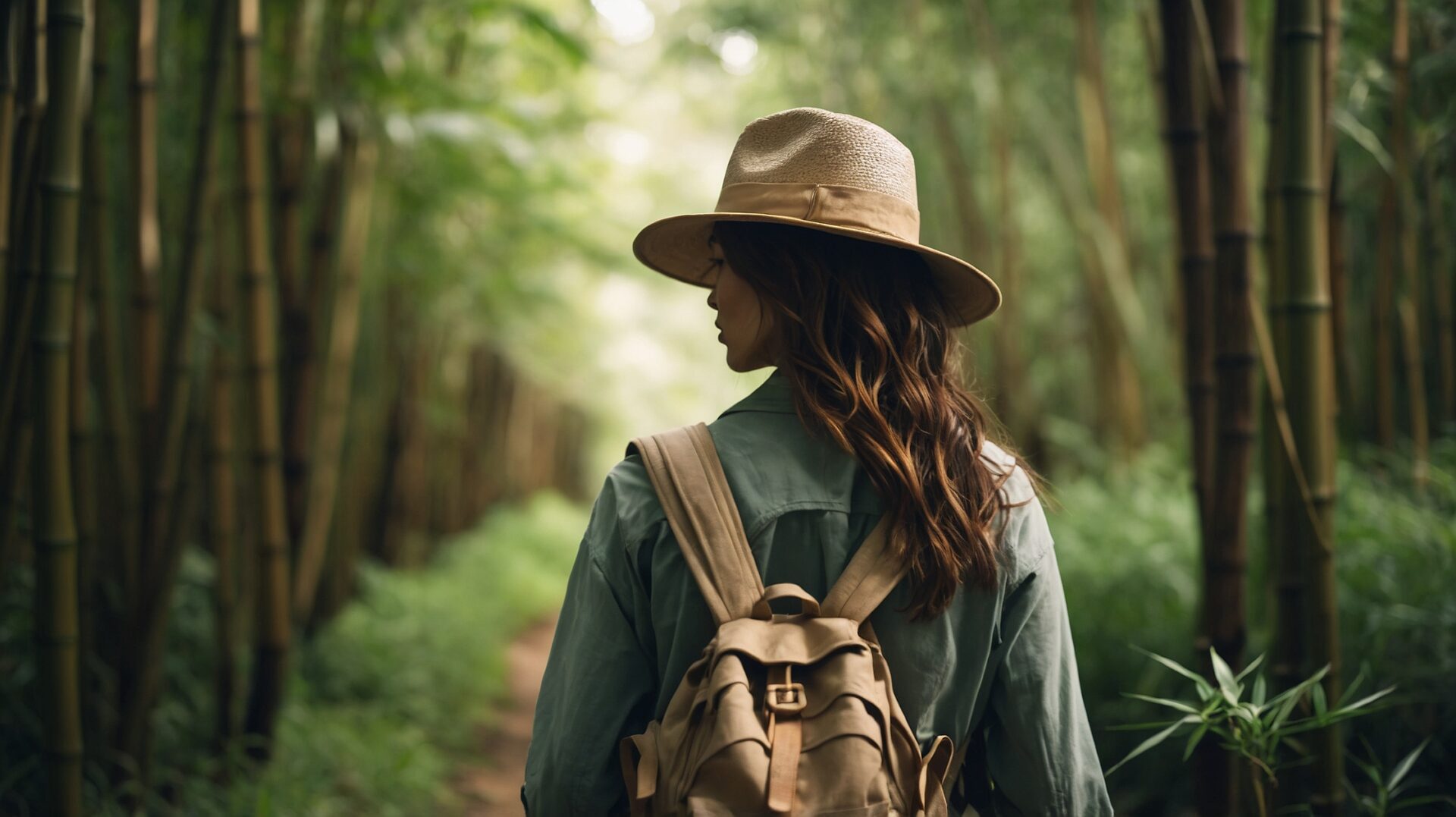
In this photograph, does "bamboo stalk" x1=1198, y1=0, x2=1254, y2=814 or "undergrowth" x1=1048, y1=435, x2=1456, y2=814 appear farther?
"undergrowth" x1=1048, y1=435, x2=1456, y2=814

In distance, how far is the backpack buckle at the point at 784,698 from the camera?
4.14ft

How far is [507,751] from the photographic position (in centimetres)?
539

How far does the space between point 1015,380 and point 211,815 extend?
5.33m

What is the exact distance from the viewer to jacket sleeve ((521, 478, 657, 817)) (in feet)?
4.53

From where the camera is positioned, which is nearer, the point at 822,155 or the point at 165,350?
the point at 822,155

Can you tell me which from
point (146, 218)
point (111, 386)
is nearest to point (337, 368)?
point (111, 386)

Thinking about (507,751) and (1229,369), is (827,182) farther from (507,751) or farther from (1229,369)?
(507,751)

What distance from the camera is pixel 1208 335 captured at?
8.61ft

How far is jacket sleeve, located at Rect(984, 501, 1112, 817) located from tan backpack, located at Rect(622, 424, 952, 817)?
0.12 metres

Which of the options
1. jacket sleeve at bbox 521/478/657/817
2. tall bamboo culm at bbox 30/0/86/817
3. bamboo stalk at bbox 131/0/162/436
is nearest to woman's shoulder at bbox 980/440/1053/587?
jacket sleeve at bbox 521/478/657/817

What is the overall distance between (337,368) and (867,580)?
410 cm

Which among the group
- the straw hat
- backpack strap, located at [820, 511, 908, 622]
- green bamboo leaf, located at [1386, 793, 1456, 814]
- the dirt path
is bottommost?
the dirt path

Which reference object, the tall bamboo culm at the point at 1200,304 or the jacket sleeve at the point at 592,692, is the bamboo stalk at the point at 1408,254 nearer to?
the tall bamboo culm at the point at 1200,304

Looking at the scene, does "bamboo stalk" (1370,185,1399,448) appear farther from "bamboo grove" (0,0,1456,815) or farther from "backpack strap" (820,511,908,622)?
"backpack strap" (820,511,908,622)
